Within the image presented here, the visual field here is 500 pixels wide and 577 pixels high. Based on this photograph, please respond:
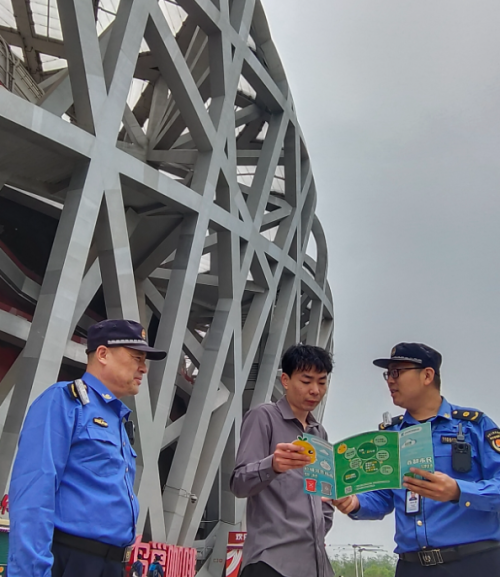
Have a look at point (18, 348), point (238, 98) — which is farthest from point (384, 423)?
point (238, 98)

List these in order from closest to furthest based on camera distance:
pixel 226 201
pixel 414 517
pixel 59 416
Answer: pixel 59 416 → pixel 414 517 → pixel 226 201

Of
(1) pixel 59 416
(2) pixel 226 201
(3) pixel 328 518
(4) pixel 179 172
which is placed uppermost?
(4) pixel 179 172

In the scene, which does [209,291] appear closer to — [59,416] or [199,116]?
[199,116]

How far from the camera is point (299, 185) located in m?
18.7

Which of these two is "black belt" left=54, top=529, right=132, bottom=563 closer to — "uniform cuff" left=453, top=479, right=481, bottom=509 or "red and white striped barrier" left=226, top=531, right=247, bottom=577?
"uniform cuff" left=453, top=479, right=481, bottom=509

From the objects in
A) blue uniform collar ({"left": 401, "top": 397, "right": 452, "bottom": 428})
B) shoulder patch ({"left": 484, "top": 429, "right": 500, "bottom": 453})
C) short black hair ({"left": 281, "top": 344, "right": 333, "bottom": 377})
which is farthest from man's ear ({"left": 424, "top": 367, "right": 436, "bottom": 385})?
short black hair ({"left": 281, "top": 344, "right": 333, "bottom": 377})

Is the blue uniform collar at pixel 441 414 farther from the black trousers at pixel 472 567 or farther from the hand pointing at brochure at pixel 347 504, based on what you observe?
the black trousers at pixel 472 567

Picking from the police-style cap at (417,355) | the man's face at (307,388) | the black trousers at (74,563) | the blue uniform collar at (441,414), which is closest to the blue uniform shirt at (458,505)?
the blue uniform collar at (441,414)

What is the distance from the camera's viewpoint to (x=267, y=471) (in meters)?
Result: 3.27

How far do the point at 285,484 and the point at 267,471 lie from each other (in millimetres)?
363

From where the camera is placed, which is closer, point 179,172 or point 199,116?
point 199,116

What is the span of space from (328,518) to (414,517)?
0.59 m

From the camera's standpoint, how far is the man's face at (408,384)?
12.4 feet

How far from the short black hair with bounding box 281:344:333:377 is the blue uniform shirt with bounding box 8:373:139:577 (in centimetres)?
123
